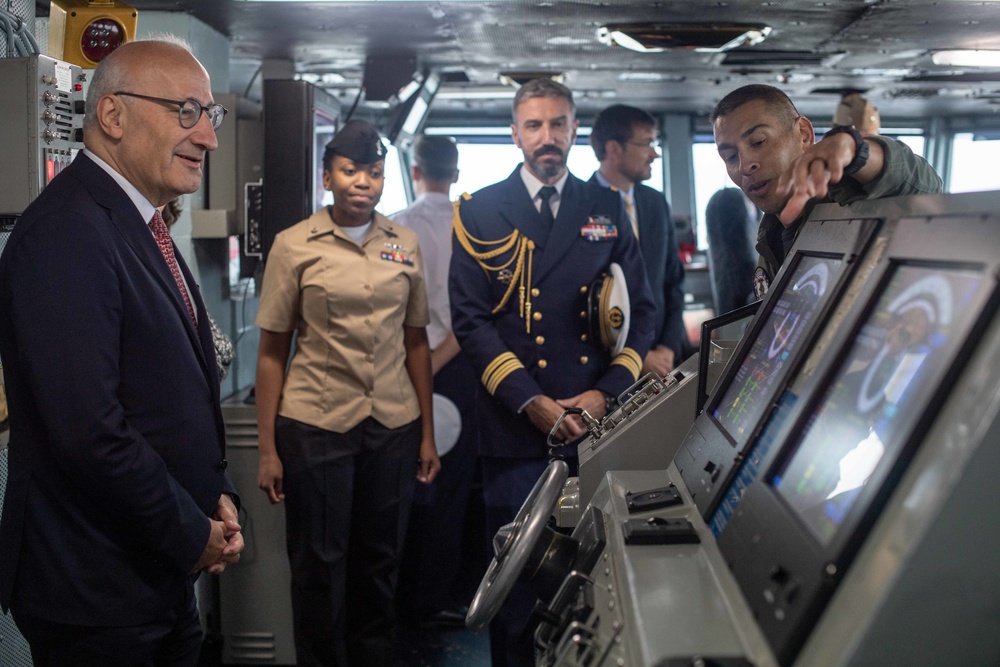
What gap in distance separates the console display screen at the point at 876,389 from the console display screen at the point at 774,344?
164 millimetres

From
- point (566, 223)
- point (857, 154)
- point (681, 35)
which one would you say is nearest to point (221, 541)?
point (857, 154)

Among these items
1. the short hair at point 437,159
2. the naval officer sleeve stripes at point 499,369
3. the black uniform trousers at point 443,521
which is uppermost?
the short hair at point 437,159

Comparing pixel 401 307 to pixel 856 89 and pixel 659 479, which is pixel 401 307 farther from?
pixel 856 89

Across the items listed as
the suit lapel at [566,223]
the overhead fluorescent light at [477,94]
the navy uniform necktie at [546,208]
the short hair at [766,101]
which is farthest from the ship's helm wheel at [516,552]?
the overhead fluorescent light at [477,94]

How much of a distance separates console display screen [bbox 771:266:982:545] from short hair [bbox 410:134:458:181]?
280 cm

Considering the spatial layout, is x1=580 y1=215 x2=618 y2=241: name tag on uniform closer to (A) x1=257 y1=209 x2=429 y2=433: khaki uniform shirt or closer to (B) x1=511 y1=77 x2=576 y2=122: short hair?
(B) x1=511 y1=77 x2=576 y2=122: short hair

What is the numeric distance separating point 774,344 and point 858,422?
37 cm

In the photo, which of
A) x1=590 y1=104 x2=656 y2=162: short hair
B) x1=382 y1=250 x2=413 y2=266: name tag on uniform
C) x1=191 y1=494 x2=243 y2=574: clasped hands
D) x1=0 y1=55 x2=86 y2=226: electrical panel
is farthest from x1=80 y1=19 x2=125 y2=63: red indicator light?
x1=590 y1=104 x2=656 y2=162: short hair

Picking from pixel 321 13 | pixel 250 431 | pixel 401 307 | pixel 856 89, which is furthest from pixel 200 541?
pixel 856 89

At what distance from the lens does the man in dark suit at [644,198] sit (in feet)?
10.7

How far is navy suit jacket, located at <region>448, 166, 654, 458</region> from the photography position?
244 cm

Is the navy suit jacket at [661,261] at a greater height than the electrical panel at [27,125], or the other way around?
the electrical panel at [27,125]

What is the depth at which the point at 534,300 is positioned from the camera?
2484mm

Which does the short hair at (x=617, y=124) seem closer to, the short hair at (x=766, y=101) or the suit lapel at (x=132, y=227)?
the short hair at (x=766, y=101)
